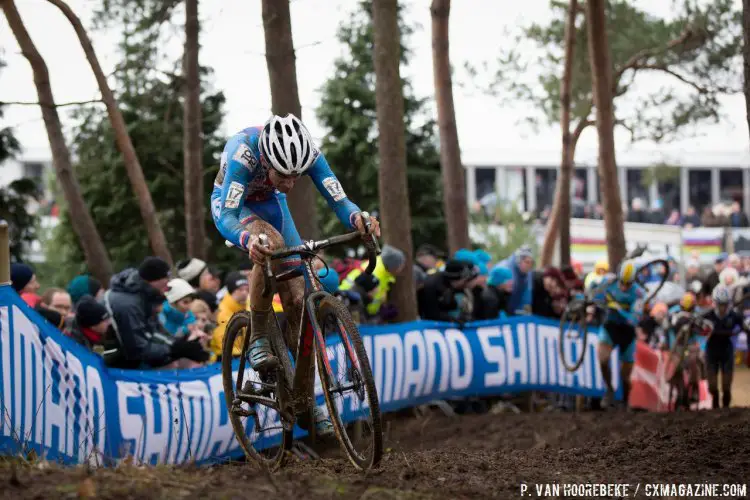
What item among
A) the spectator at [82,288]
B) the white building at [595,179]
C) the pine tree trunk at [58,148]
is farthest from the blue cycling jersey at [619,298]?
the white building at [595,179]

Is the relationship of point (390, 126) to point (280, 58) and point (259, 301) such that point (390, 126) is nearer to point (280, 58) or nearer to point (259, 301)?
point (280, 58)

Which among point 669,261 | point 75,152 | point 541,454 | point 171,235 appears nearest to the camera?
point 541,454

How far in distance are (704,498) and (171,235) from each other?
23.7 meters

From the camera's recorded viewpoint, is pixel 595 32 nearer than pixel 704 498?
No

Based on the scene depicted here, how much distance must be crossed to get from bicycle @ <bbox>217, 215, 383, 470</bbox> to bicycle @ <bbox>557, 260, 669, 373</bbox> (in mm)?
7553

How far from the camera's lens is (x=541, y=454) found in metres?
9.02

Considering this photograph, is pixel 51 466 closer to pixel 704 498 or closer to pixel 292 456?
pixel 292 456

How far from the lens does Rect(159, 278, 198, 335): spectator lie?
37.6 feet

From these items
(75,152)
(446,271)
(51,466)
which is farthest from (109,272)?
(51,466)

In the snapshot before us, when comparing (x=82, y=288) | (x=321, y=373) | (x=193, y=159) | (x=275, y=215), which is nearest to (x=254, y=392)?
(x=321, y=373)

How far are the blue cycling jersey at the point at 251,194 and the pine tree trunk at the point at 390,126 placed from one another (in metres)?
7.56

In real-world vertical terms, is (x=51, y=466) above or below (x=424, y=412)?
above

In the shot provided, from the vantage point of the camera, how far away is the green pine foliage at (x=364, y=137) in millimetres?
30516

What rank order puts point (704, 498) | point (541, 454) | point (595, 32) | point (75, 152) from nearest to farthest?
point (704, 498)
point (541, 454)
point (595, 32)
point (75, 152)
